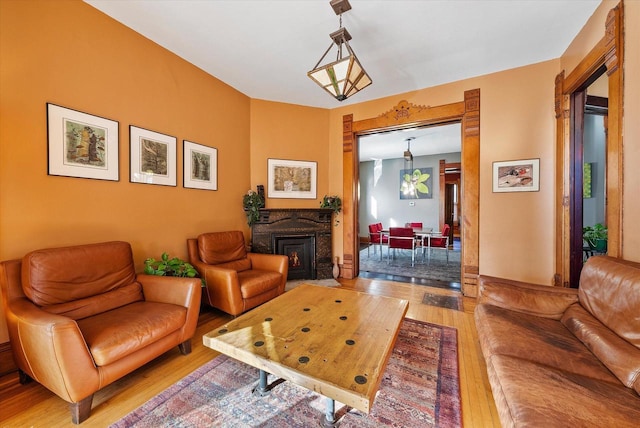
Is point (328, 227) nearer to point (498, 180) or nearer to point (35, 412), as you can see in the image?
point (498, 180)

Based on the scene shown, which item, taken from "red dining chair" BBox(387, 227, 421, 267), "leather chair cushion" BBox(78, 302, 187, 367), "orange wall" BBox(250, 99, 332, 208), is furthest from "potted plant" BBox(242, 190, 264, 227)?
"red dining chair" BBox(387, 227, 421, 267)

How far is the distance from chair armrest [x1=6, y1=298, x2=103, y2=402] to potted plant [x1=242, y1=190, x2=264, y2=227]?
2510 millimetres

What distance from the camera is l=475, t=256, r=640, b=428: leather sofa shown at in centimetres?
98

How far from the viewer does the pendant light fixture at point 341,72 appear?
199 centimetres

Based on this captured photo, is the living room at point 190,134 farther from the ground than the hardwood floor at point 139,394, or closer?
farther from the ground

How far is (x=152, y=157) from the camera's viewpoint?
2.68 m

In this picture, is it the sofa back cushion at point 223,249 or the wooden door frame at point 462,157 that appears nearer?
the sofa back cushion at point 223,249

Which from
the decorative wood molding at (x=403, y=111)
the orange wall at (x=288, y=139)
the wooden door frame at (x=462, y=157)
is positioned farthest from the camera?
the orange wall at (x=288, y=139)

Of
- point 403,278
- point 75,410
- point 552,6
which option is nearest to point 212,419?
point 75,410

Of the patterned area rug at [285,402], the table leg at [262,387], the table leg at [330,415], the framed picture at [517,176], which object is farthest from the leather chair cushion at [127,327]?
the framed picture at [517,176]

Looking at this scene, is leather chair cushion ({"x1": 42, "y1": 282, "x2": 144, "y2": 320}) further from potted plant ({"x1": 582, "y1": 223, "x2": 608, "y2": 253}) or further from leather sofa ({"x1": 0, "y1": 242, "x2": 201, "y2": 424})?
potted plant ({"x1": 582, "y1": 223, "x2": 608, "y2": 253})

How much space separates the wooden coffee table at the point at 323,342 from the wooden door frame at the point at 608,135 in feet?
5.94

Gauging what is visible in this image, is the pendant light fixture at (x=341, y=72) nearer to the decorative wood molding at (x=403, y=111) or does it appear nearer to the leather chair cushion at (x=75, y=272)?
the decorative wood molding at (x=403, y=111)

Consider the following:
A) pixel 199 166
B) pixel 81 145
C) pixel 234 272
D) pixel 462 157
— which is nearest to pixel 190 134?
pixel 199 166
